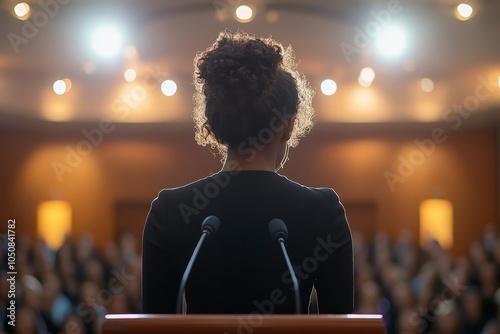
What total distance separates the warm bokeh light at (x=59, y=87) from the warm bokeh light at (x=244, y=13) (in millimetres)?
2211

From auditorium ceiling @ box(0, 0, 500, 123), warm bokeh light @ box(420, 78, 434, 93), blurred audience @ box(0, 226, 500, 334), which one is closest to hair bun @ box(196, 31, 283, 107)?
blurred audience @ box(0, 226, 500, 334)

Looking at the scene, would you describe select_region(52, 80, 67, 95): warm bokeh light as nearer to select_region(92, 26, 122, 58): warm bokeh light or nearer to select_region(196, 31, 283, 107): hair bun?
select_region(92, 26, 122, 58): warm bokeh light

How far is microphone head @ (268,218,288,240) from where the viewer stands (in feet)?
3.28

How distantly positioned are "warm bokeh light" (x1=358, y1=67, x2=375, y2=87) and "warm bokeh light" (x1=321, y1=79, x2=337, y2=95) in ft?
1.01

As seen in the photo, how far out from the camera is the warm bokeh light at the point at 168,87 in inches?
351

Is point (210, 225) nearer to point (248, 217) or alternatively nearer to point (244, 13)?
point (248, 217)

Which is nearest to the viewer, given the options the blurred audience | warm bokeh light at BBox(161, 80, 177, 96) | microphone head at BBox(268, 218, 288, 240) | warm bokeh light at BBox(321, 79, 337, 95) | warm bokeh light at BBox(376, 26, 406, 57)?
microphone head at BBox(268, 218, 288, 240)

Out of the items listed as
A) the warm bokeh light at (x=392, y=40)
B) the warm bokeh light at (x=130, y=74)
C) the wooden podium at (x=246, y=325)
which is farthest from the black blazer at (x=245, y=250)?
the warm bokeh light at (x=130, y=74)

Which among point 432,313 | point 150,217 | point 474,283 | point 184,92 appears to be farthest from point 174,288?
point 184,92

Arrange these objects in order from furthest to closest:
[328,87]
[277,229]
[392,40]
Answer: [328,87]
[392,40]
[277,229]

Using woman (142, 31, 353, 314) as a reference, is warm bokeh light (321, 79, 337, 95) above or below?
above

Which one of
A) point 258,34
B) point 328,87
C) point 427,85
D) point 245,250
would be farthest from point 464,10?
point 245,250

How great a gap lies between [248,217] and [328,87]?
7.92m

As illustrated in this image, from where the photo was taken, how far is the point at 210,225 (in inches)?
39.9
